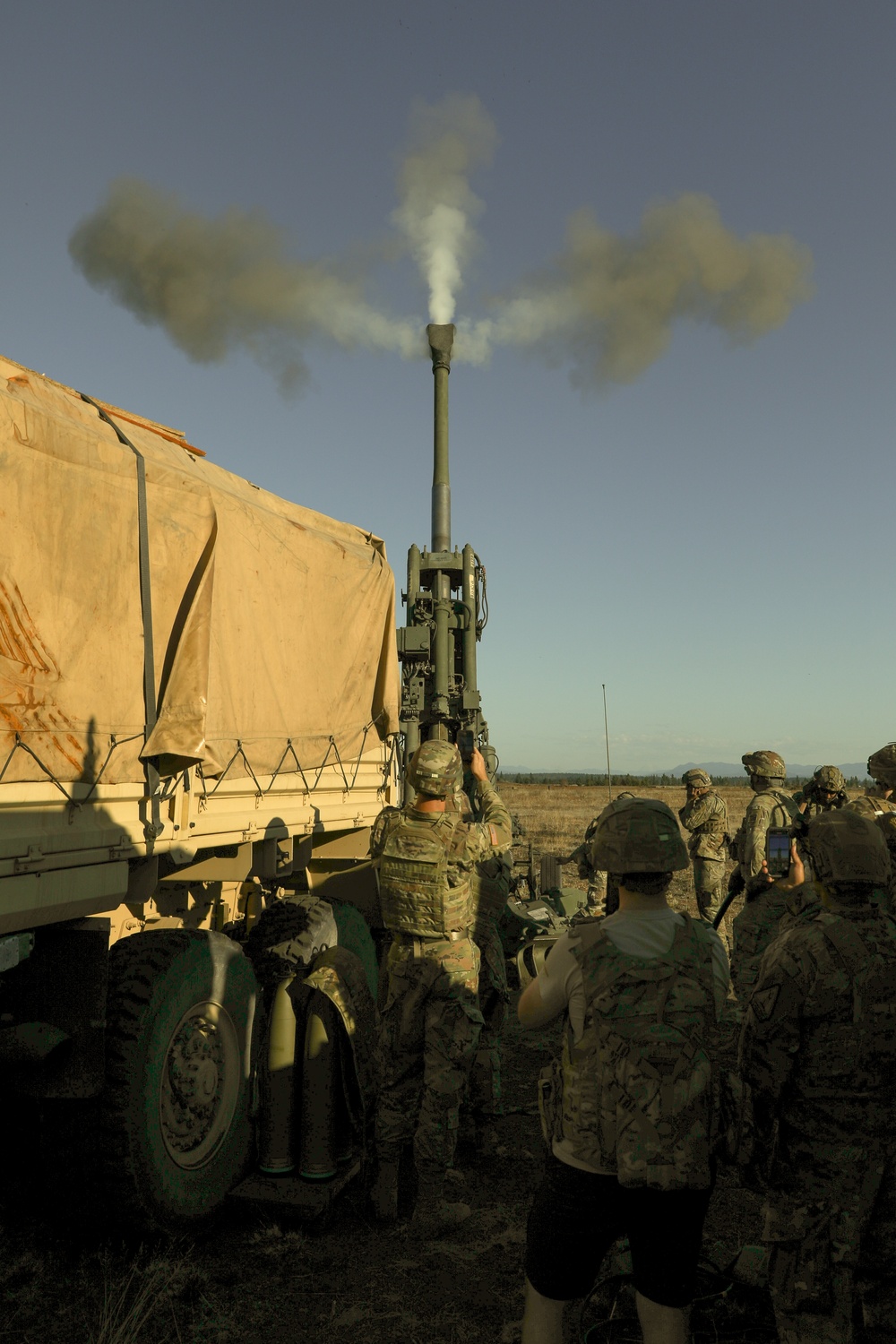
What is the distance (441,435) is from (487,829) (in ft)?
25.0

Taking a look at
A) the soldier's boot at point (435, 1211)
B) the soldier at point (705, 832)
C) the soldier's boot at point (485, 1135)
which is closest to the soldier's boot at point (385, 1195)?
the soldier's boot at point (435, 1211)

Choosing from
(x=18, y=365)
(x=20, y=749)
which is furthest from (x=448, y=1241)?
(x=18, y=365)

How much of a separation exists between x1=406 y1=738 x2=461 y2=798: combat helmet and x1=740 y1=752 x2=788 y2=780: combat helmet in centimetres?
323

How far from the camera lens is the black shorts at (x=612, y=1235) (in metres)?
2.42

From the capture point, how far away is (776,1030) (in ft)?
8.46

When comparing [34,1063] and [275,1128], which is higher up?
[34,1063]

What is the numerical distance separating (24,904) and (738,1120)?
208cm

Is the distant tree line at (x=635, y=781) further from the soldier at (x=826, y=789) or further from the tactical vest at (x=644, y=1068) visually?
the tactical vest at (x=644, y=1068)

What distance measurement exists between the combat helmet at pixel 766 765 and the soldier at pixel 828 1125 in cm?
452

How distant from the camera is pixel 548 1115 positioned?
2.67 metres

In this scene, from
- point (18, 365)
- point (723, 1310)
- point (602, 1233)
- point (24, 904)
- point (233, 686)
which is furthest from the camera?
point (233, 686)

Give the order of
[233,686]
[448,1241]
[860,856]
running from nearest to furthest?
[860,856]
[448,1241]
[233,686]

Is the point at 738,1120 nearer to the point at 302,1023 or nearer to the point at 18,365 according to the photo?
the point at 302,1023

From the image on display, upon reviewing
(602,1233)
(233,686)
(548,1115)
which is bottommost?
(602,1233)
